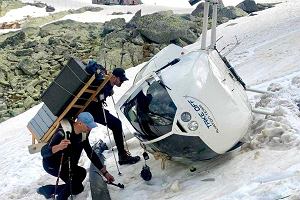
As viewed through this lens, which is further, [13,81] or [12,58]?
[12,58]

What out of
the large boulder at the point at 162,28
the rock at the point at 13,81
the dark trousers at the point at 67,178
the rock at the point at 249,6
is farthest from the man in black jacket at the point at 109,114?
the rock at the point at 249,6

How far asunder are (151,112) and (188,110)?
705 millimetres

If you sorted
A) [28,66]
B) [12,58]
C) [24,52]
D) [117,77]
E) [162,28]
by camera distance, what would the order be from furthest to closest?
[24,52], [162,28], [12,58], [28,66], [117,77]

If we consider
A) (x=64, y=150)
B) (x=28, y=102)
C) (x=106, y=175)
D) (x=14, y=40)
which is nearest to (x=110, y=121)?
(x=106, y=175)

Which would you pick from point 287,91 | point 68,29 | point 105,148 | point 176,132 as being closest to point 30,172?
point 105,148

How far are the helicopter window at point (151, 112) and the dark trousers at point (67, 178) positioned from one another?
1135mm

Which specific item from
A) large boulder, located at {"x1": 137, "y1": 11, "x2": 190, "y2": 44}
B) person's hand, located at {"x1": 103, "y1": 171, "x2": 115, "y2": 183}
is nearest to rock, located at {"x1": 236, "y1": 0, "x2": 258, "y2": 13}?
large boulder, located at {"x1": 137, "y1": 11, "x2": 190, "y2": 44}

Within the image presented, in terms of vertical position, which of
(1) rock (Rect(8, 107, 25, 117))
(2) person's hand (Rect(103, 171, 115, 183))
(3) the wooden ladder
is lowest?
(1) rock (Rect(8, 107, 25, 117))

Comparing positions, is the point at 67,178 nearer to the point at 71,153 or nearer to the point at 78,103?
the point at 71,153

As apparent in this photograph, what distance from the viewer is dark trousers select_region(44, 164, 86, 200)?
7.60 m

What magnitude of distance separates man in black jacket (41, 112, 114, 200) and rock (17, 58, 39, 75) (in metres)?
17.4

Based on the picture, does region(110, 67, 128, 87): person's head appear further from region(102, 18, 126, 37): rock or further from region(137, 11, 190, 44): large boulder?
region(102, 18, 126, 37): rock

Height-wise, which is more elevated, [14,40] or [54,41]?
[54,41]

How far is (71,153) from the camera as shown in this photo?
750 cm
